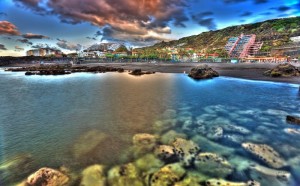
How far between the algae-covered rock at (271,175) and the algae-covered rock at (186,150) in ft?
7.70

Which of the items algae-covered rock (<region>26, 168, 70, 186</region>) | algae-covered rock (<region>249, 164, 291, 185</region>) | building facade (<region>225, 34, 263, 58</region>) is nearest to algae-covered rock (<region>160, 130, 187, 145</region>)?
algae-covered rock (<region>249, 164, 291, 185</region>)

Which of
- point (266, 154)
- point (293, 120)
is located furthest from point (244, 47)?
point (266, 154)

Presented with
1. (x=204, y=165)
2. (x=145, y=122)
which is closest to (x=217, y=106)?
(x=145, y=122)

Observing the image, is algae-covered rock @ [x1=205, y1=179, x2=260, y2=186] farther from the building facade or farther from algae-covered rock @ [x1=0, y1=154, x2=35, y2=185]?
the building facade

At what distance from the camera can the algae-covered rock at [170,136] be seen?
10656mm

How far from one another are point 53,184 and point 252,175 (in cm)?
714

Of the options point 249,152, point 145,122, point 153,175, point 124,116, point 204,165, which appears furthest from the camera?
point 124,116

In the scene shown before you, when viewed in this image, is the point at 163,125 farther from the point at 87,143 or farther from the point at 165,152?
the point at 87,143

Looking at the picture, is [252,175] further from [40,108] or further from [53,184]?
[40,108]

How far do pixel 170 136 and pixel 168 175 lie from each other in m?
4.25

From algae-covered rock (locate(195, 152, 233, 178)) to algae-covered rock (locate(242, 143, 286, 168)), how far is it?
1.70m

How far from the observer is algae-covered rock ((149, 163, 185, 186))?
22.7ft

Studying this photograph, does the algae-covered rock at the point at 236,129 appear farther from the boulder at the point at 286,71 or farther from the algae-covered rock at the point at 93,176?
the boulder at the point at 286,71

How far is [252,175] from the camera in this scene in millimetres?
7488
